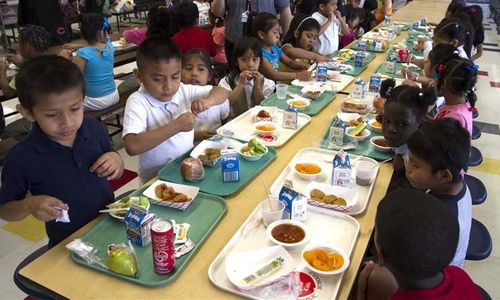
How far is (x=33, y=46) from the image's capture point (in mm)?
3082

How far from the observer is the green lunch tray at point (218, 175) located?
1.53m

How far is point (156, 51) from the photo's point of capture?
165 cm

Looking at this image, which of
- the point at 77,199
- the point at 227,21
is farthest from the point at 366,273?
the point at 227,21

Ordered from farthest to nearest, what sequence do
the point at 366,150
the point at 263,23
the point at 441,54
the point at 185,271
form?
the point at 263,23
the point at 441,54
the point at 366,150
the point at 185,271

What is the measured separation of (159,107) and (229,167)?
19.4 inches

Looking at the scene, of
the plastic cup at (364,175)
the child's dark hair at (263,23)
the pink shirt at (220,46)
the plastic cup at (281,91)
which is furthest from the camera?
the pink shirt at (220,46)

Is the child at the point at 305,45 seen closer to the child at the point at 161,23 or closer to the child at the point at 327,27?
the child at the point at 327,27

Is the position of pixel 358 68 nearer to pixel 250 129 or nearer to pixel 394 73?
pixel 394 73

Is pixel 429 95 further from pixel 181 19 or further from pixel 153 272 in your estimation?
pixel 181 19

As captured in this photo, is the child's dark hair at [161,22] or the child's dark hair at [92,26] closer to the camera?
the child's dark hair at [92,26]

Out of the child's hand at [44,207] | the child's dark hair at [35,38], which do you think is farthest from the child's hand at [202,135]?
the child's dark hair at [35,38]

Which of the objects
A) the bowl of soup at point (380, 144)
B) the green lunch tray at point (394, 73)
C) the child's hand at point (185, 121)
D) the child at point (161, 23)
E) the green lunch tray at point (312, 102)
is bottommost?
the bowl of soup at point (380, 144)

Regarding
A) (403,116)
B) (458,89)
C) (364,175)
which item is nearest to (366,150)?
(403,116)

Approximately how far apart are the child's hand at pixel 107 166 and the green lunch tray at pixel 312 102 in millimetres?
1266
